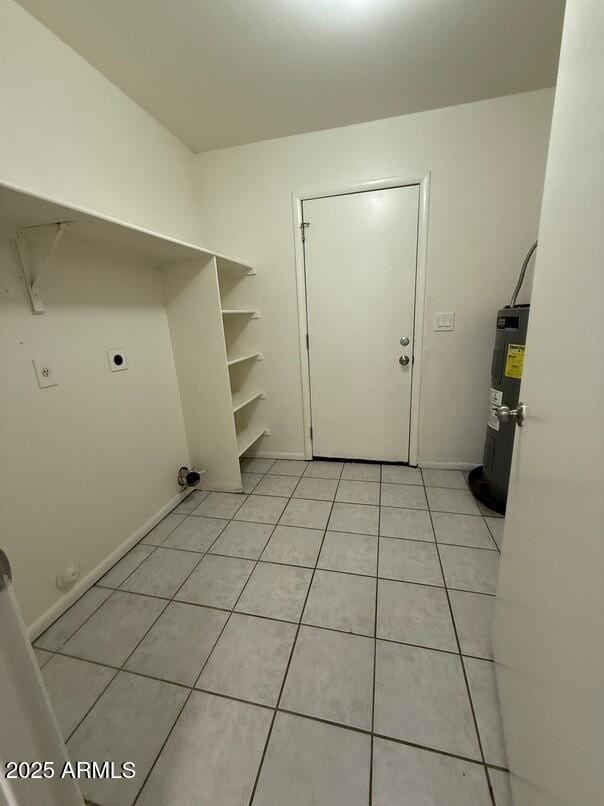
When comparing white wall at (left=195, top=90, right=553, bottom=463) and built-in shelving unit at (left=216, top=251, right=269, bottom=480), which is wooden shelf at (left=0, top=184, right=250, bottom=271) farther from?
white wall at (left=195, top=90, right=553, bottom=463)

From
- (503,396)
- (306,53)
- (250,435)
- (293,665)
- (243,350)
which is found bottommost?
(293,665)

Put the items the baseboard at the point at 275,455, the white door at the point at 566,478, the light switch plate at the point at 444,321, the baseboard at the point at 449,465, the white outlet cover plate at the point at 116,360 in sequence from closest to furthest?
1. the white door at the point at 566,478
2. the white outlet cover plate at the point at 116,360
3. the light switch plate at the point at 444,321
4. the baseboard at the point at 449,465
5. the baseboard at the point at 275,455

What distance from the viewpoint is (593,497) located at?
0.47 m

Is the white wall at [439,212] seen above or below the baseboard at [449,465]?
above

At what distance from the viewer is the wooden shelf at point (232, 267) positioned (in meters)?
2.08

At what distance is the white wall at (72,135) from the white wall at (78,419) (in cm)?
30

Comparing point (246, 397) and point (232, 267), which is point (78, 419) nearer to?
point (246, 397)

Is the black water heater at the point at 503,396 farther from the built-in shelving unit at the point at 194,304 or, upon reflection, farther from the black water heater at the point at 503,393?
the built-in shelving unit at the point at 194,304

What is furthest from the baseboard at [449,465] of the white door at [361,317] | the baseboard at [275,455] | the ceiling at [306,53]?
the ceiling at [306,53]

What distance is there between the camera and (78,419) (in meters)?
1.48

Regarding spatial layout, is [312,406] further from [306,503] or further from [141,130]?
[141,130]

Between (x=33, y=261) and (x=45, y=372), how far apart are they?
45 centimetres

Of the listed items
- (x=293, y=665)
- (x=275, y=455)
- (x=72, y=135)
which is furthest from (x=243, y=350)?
(x=293, y=665)

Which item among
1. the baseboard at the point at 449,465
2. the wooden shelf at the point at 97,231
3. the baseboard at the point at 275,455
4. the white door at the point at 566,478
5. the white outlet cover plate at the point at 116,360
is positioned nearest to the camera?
the white door at the point at 566,478
